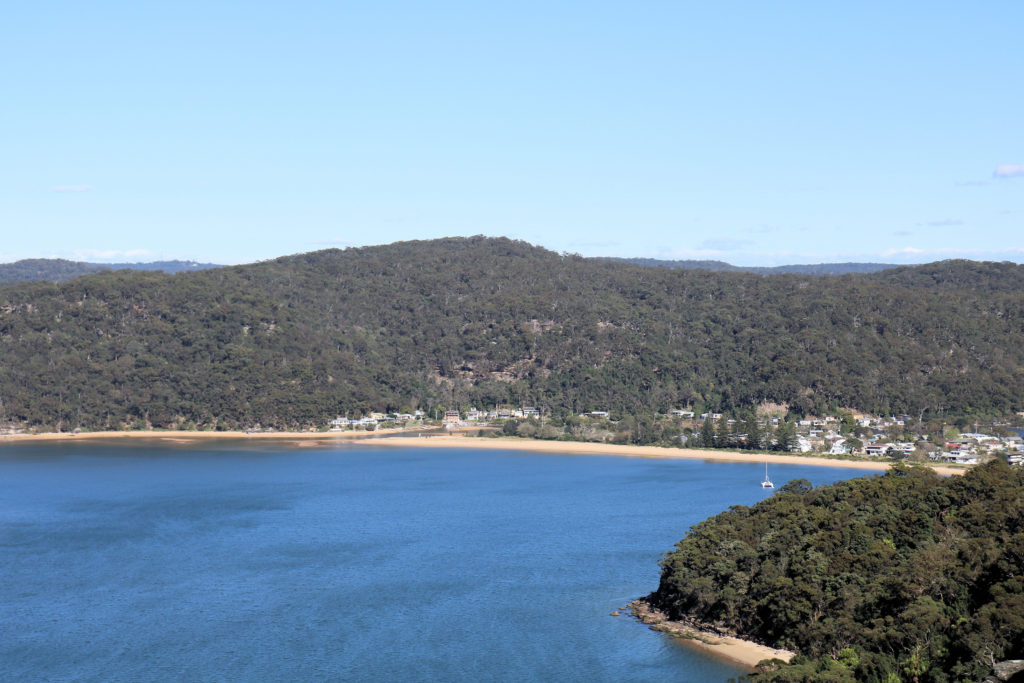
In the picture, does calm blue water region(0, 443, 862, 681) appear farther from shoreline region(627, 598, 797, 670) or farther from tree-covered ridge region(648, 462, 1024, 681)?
tree-covered ridge region(648, 462, 1024, 681)

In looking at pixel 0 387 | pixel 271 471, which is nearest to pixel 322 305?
pixel 0 387

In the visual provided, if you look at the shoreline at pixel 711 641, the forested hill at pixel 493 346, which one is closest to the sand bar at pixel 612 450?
the forested hill at pixel 493 346

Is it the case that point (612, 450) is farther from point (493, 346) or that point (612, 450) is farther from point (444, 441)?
point (493, 346)

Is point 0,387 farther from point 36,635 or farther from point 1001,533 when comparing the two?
point 1001,533

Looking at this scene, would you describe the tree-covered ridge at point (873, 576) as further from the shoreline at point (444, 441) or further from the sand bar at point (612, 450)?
the shoreline at point (444, 441)

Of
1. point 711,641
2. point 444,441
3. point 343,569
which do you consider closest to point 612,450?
point 444,441
